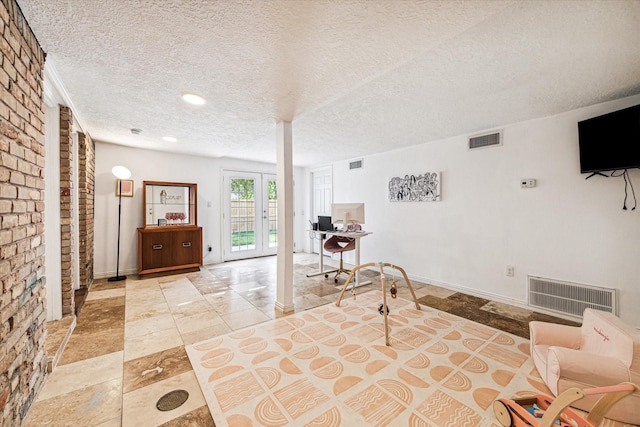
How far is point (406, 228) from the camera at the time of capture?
4699mm

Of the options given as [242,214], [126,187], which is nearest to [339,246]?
[242,214]

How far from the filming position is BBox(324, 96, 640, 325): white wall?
8.94 feet

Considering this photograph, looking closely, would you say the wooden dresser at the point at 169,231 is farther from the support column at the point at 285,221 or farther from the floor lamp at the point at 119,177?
the support column at the point at 285,221

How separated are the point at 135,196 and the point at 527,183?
6.37 meters

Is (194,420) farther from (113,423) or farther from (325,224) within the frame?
(325,224)

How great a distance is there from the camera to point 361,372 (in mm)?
1999

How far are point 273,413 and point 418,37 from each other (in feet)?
8.32

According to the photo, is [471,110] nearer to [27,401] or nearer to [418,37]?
[418,37]

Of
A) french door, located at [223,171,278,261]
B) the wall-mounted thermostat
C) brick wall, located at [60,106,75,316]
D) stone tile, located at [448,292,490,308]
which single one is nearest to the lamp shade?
brick wall, located at [60,106,75,316]

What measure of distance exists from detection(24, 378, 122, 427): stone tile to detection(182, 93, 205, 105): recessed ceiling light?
250 centimetres

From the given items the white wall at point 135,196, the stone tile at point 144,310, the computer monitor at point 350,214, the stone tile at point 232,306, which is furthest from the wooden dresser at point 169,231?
the computer monitor at point 350,214

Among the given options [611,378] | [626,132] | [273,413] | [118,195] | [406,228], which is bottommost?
[273,413]

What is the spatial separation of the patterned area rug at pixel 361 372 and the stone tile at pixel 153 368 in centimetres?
10

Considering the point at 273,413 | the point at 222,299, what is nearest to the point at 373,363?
the point at 273,413
